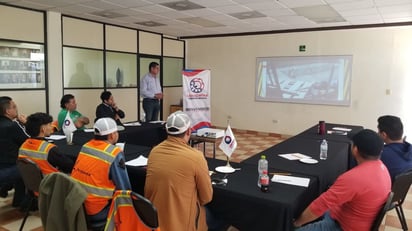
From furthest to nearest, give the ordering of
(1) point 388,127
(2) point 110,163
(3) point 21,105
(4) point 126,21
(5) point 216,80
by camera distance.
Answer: (5) point 216,80 < (4) point 126,21 < (3) point 21,105 < (1) point 388,127 < (2) point 110,163

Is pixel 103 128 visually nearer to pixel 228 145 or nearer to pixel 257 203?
pixel 228 145

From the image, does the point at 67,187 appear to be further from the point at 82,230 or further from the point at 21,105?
the point at 21,105

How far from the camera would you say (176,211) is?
1.81 m

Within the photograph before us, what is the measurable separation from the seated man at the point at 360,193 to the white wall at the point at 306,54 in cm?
545

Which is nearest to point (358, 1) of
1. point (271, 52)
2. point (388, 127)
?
point (388, 127)

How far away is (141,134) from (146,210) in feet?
10.1

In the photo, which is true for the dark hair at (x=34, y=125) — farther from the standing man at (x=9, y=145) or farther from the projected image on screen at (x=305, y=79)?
the projected image on screen at (x=305, y=79)

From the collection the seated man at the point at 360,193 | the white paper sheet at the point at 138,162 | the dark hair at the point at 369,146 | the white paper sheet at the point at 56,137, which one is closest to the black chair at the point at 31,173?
the white paper sheet at the point at 138,162

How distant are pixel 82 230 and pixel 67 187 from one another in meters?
0.27

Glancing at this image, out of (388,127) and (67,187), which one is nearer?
(67,187)

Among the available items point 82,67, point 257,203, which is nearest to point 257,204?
point 257,203

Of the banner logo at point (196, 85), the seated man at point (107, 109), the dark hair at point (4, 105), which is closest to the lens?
the dark hair at point (4, 105)

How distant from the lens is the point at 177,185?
179 cm

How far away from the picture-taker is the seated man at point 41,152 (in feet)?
8.38
